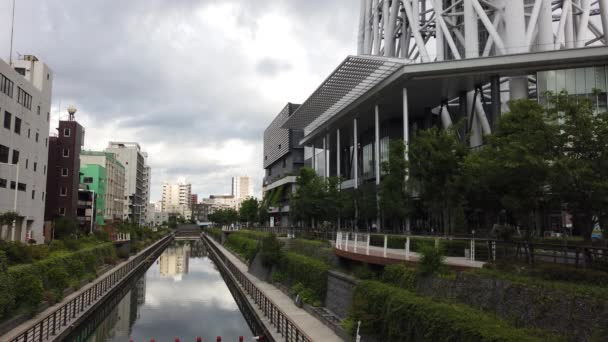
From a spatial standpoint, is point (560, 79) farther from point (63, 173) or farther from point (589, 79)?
point (63, 173)

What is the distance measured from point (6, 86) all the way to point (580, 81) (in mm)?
47588

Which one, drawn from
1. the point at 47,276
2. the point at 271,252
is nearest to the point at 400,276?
the point at 271,252

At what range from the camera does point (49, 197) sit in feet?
204

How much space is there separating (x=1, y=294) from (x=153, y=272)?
37652mm

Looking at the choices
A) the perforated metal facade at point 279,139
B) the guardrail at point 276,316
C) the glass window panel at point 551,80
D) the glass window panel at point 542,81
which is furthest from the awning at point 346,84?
the perforated metal facade at point 279,139

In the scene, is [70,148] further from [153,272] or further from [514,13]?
[514,13]

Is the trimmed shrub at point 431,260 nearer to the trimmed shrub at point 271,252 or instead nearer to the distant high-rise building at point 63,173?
the trimmed shrub at point 271,252

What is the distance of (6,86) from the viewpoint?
40.3 m

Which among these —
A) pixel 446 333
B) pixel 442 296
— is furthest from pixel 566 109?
pixel 446 333

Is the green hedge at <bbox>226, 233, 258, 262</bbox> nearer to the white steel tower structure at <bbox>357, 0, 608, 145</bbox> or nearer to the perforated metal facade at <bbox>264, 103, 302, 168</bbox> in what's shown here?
the white steel tower structure at <bbox>357, 0, 608, 145</bbox>

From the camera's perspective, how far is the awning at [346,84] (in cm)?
4141

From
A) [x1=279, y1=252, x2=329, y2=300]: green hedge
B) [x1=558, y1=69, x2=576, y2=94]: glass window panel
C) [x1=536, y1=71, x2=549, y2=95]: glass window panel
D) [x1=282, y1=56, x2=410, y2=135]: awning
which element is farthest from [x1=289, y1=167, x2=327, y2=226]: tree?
[x1=558, y1=69, x2=576, y2=94]: glass window panel

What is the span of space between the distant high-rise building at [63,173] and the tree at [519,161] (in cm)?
5715

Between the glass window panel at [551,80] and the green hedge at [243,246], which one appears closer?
the glass window panel at [551,80]
